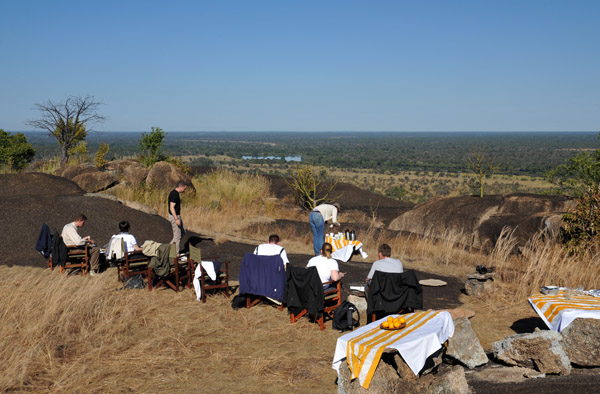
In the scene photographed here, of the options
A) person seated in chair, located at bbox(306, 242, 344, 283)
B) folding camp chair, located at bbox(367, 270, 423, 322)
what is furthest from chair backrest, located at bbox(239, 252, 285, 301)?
folding camp chair, located at bbox(367, 270, 423, 322)

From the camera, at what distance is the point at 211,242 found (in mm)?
13758

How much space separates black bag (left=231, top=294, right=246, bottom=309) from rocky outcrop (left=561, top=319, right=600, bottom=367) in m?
4.50

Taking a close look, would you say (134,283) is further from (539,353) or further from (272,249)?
(539,353)

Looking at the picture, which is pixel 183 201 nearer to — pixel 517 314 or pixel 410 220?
pixel 410 220

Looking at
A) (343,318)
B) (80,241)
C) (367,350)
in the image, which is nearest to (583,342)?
(367,350)

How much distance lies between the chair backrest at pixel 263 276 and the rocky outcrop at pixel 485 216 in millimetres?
6396

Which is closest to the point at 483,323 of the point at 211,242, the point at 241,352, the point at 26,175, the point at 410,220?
the point at 241,352

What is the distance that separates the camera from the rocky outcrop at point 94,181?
2000 centimetres

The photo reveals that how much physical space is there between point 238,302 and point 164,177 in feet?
46.0

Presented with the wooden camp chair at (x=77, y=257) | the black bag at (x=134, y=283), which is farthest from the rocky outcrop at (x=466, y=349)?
the wooden camp chair at (x=77, y=257)

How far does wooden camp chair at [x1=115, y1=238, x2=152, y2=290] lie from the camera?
30.2 feet

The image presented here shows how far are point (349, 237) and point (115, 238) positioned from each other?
16.5ft

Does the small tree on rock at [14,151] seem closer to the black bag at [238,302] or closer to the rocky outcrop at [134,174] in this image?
the rocky outcrop at [134,174]

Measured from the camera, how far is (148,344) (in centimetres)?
678
